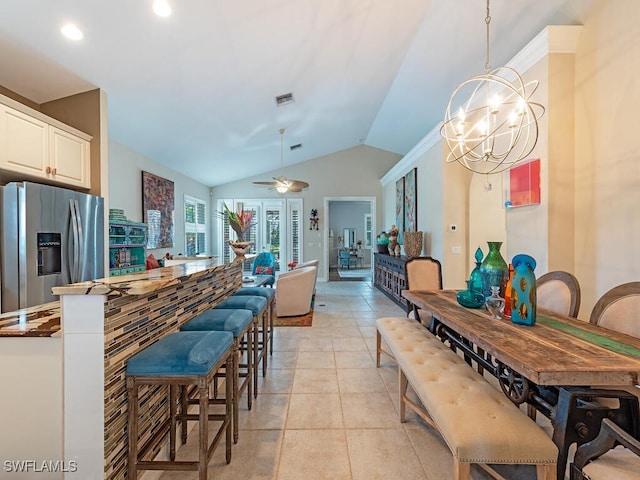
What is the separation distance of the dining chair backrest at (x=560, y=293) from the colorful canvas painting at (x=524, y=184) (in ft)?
3.68

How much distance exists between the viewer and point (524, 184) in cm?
334

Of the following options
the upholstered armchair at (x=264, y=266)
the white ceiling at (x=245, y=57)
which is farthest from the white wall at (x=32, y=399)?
the upholstered armchair at (x=264, y=266)

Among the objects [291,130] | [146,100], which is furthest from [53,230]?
[291,130]

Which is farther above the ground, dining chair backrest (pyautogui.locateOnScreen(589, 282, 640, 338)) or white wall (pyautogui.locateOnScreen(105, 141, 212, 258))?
white wall (pyautogui.locateOnScreen(105, 141, 212, 258))

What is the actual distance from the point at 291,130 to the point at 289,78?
207cm

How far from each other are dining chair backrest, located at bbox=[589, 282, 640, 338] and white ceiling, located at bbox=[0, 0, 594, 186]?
268 cm

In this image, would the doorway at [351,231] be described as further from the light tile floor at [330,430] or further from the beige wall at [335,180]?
the light tile floor at [330,430]

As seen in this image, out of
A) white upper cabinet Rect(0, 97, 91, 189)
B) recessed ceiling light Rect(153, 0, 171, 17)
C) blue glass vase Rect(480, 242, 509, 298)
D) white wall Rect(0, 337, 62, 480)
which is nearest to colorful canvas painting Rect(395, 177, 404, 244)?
blue glass vase Rect(480, 242, 509, 298)

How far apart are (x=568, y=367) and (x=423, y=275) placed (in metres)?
2.39

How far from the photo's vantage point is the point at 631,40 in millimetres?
2494

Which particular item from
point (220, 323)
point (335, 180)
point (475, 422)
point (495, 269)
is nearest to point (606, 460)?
point (475, 422)

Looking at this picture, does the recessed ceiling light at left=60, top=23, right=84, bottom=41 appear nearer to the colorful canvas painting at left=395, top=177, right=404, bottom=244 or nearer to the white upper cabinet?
the white upper cabinet

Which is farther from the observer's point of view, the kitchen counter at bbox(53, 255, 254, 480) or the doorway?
the doorway

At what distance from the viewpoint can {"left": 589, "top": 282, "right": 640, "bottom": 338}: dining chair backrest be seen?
1.73 metres
